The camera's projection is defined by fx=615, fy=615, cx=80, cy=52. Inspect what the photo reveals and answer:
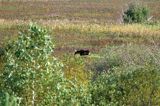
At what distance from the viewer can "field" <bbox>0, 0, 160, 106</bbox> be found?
572 inches

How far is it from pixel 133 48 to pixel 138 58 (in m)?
2.12

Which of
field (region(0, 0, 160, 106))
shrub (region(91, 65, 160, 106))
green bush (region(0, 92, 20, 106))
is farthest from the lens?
field (region(0, 0, 160, 106))

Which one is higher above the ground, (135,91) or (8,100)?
(8,100)

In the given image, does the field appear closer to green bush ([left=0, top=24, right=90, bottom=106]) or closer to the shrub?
the shrub

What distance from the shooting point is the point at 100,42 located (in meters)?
38.5

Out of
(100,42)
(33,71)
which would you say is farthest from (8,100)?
(100,42)

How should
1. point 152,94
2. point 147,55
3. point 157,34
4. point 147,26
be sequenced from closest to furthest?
point 152,94
point 147,55
point 157,34
point 147,26

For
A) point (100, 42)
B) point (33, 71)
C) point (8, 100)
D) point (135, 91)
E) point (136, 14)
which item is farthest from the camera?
point (136, 14)

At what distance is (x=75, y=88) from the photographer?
1244cm

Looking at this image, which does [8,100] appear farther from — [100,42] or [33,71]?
[100,42]

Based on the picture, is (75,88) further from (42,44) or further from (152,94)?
(152,94)

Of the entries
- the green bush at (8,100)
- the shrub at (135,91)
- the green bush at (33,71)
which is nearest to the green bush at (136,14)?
the shrub at (135,91)

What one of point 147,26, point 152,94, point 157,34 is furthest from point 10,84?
point 147,26

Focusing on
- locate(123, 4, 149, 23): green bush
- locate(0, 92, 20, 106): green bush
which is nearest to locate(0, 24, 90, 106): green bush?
locate(0, 92, 20, 106): green bush
